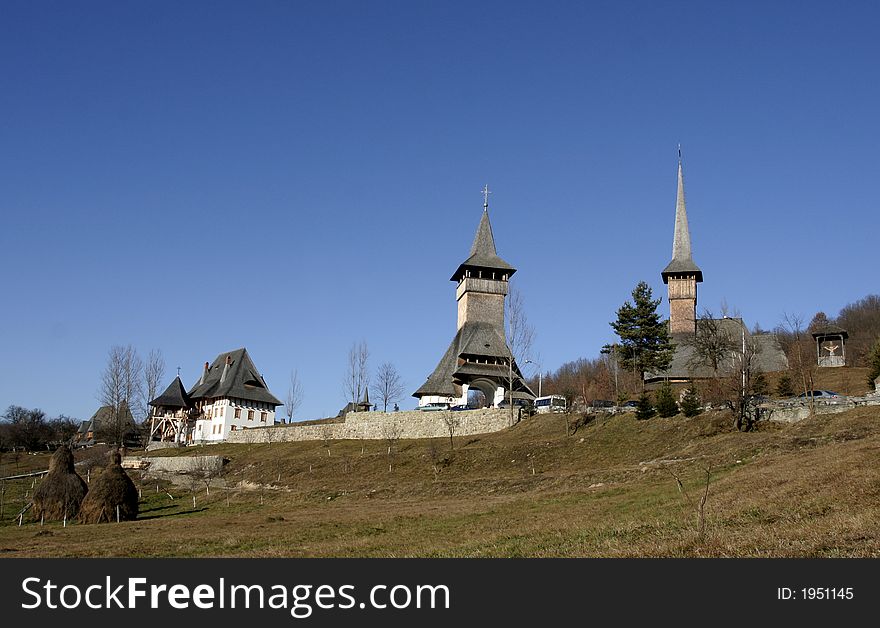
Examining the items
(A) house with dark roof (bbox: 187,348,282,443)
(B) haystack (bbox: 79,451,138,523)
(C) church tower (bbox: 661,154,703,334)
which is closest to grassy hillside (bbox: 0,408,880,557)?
(B) haystack (bbox: 79,451,138,523)

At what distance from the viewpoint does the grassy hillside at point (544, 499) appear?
16516 millimetres

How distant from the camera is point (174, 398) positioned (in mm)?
84312

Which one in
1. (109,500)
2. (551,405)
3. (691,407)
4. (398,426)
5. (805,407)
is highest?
(805,407)

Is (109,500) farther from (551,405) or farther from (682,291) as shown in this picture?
(682,291)

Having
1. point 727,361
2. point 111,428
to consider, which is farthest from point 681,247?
point 111,428

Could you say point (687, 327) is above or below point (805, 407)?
above

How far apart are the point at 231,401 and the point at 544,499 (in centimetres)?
5571

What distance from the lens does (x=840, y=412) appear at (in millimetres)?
36906

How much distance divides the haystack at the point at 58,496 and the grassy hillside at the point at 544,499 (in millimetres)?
2090

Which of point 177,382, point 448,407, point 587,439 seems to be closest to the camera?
point 587,439

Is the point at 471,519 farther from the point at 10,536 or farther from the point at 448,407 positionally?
the point at 448,407

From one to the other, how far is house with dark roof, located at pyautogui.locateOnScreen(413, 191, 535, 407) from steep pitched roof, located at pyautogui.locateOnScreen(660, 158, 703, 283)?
20.1m
